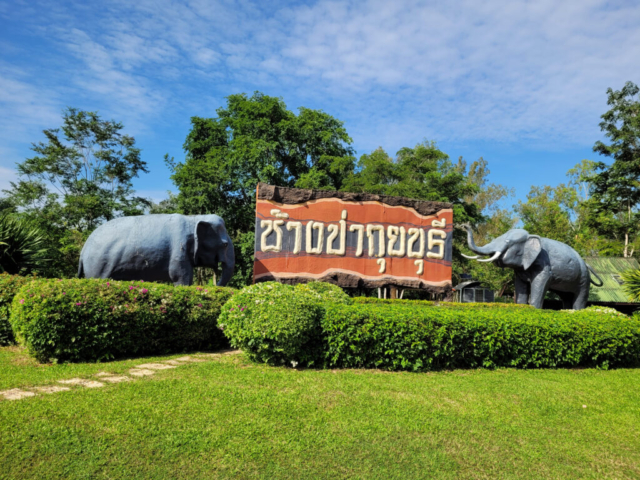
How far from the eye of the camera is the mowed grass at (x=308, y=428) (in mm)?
3549

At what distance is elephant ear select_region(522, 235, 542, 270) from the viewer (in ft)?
41.9

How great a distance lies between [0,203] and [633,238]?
143 ft

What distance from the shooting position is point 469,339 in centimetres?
729

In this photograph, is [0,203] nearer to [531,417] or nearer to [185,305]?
[185,305]

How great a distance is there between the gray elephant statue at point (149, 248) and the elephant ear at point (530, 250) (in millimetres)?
8902

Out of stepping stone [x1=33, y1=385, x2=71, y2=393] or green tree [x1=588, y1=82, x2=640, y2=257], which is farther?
green tree [x1=588, y1=82, x2=640, y2=257]

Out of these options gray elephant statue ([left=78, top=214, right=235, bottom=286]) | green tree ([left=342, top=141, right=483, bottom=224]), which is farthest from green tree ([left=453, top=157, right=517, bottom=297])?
gray elephant statue ([left=78, top=214, right=235, bottom=286])

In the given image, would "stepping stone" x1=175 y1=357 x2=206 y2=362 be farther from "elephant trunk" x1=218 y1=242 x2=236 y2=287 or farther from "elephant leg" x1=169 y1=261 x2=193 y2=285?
"elephant trunk" x1=218 y1=242 x2=236 y2=287

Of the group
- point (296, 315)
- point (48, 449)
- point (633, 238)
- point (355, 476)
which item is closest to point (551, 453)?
point (355, 476)

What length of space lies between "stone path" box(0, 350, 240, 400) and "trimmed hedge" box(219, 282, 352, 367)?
0.83m

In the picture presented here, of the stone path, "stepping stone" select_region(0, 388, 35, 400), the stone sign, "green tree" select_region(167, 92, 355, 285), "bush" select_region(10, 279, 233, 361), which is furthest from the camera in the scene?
"green tree" select_region(167, 92, 355, 285)

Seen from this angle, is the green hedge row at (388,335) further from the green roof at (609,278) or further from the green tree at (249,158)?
the green tree at (249,158)

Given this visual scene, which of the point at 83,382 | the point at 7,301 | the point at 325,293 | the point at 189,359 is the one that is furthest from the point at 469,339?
the point at 7,301

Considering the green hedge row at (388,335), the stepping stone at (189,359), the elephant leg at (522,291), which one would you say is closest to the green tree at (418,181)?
the elephant leg at (522,291)
